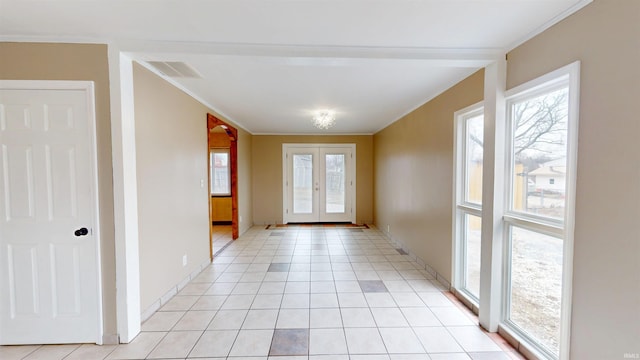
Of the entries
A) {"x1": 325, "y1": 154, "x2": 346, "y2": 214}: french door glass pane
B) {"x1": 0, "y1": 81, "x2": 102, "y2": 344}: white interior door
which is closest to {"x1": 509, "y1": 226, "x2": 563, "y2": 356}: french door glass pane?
{"x1": 0, "y1": 81, "x2": 102, "y2": 344}: white interior door

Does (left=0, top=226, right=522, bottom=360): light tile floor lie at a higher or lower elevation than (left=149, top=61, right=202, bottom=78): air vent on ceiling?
lower

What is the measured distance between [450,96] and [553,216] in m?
1.67

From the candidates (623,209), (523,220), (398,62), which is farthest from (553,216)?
(398,62)

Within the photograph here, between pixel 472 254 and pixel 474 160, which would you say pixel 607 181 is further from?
pixel 472 254

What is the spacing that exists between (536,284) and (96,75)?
366cm

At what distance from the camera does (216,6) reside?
1538 millimetres

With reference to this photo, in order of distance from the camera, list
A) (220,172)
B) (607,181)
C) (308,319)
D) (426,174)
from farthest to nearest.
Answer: (220,172) < (426,174) < (308,319) < (607,181)

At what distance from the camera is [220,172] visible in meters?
6.94

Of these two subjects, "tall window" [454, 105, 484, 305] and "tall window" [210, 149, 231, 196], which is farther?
"tall window" [210, 149, 231, 196]

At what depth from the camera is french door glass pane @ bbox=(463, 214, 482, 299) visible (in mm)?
2666

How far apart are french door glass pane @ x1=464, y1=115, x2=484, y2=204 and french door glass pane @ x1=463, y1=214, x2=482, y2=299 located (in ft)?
0.75

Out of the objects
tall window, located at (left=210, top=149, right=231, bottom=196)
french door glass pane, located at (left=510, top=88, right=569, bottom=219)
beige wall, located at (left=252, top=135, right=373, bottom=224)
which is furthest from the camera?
tall window, located at (left=210, top=149, right=231, bottom=196)

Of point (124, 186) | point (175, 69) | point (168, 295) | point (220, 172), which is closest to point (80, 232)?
point (124, 186)

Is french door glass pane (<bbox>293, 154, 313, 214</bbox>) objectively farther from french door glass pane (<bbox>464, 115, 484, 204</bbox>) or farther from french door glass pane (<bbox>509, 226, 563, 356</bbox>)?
french door glass pane (<bbox>509, 226, 563, 356</bbox>)
